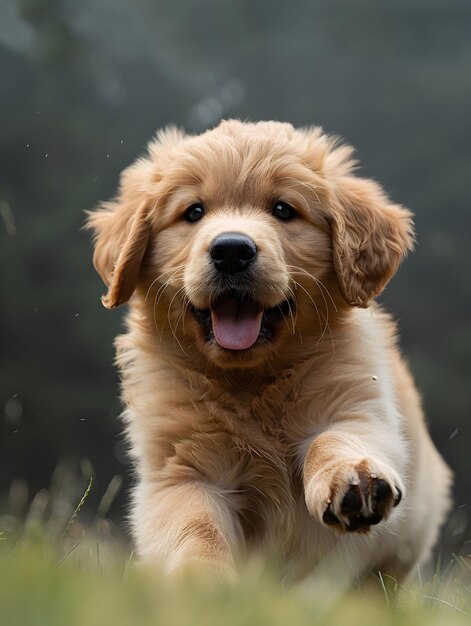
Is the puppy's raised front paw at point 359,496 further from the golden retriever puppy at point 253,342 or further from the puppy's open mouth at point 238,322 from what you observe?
the puppy's open mouth at point 238,322

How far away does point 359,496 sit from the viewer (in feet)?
9.23

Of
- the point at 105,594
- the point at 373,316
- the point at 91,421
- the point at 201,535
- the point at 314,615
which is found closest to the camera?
the point at 105,594

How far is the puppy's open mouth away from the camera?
140 inches

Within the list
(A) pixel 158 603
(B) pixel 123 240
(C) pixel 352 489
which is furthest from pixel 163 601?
(B) pixel 123 240

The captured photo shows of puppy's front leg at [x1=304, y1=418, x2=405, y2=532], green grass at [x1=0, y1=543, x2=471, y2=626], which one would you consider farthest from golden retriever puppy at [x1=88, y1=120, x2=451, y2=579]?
green grass at [x1=0, y1=543, x2=471, y2=626]

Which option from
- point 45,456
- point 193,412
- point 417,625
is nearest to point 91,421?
point 45,456

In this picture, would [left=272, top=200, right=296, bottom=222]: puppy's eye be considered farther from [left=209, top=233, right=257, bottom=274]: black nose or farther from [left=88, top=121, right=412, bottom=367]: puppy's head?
[left=209, top=233, right=257, bottom=274]: black nose

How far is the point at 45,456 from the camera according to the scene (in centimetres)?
1161

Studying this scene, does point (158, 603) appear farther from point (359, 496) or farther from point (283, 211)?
point (283, 211)

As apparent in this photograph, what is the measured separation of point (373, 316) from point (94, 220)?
135cm

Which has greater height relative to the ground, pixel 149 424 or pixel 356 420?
pixel 356 420

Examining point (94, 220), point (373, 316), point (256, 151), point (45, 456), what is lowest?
point (45, 456)

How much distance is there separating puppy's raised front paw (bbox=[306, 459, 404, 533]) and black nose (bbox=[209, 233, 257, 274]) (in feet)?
2.97

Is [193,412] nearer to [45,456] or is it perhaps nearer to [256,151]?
[256,151]
